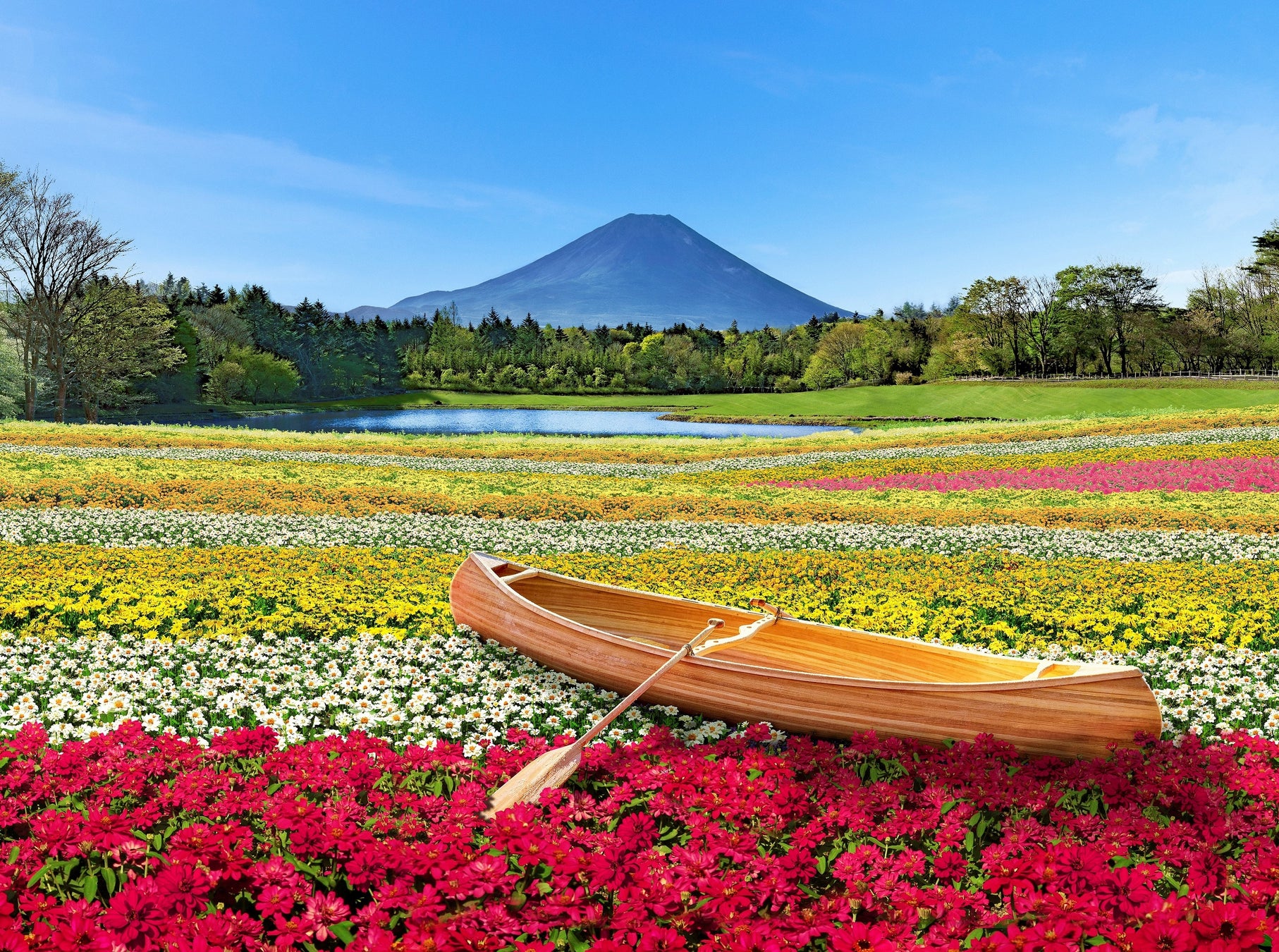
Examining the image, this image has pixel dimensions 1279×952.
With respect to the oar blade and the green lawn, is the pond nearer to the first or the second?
the green lawn

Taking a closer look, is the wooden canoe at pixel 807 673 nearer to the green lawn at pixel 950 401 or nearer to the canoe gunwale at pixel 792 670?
the canoe gunwale at pixel 792 670

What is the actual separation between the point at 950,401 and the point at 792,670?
80.2m

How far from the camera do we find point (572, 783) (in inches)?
202

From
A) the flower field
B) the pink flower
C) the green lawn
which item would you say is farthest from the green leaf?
the green lawn

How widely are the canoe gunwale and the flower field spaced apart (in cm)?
40

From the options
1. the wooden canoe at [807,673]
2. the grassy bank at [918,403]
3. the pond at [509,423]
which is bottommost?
the wooden canoe at [807,673]

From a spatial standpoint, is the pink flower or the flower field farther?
the flower field

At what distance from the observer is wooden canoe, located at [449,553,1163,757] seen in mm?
4977

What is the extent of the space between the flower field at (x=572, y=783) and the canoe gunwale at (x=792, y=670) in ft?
1.31

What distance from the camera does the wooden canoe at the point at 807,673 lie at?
16.3ft

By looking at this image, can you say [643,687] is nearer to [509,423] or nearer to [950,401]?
[509,423]

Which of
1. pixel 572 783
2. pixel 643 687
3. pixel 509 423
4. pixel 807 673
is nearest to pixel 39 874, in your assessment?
pixel 572 783

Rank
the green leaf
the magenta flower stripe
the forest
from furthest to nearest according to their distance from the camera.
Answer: the forest → the magenta flower stripe → the green leaf

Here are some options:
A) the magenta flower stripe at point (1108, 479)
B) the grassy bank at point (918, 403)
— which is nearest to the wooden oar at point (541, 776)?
the magenta flower stripe at point (1108, 479)
